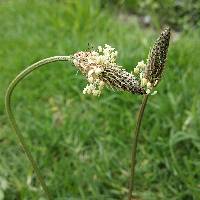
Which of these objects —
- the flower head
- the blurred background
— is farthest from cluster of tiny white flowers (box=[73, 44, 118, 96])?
the blurred background

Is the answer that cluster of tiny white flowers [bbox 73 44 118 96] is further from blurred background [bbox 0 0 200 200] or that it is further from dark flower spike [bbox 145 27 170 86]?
blurred background [bbox 0 0 200 200]

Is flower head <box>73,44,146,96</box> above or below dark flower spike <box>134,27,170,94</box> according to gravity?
below

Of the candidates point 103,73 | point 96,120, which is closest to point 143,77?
point 103,73

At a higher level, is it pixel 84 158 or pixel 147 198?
pixel 84 158

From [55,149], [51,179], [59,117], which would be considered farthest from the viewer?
[59,117]

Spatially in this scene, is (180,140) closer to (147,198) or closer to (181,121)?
(181,121)

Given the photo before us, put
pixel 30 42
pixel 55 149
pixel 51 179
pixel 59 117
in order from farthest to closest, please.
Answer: pixel 30 42
pixel 59 117
pixel 55 149
pixel 51 179

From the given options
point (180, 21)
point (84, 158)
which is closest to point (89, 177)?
point (84, 158)
